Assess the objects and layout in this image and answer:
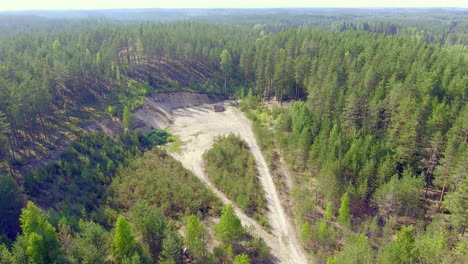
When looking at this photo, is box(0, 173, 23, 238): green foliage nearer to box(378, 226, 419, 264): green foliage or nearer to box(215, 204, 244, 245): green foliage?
box(215, 204, 244, 245): green foliage

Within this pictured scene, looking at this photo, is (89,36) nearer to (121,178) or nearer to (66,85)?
(66,85)

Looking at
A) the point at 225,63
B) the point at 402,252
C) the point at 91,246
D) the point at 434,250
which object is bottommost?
the point at 434,250

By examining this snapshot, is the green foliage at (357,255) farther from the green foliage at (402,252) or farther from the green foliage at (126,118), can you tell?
the green foliage at (126,118)

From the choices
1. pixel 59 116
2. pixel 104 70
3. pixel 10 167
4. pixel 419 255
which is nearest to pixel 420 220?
pixel 419 255

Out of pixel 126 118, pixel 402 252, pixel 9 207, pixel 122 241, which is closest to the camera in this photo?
pixel 402 252

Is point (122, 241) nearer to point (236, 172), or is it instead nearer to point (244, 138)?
point (236, 172)

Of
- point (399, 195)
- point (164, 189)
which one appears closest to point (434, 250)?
point (399, 195)

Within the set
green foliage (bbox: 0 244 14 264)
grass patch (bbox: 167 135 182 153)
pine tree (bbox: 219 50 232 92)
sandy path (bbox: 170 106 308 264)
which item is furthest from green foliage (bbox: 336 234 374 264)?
pine tree (bbox: 219 50 232 92)
